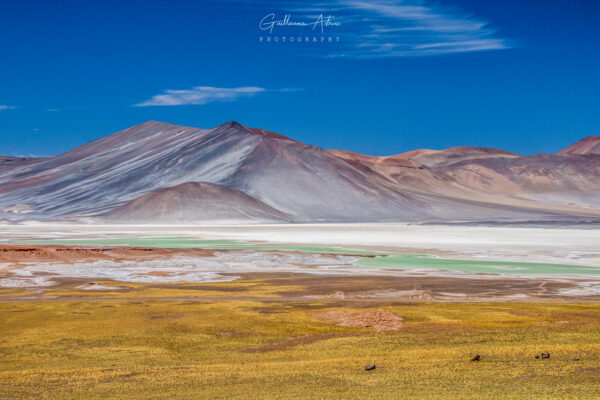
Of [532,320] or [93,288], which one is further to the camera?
[93,288]

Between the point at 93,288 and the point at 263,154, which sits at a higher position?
the point at 263,154

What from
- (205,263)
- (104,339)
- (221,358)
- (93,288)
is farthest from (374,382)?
(205,263)

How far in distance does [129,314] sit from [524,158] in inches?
7676

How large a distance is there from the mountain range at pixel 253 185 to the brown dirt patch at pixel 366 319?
90.0 metres

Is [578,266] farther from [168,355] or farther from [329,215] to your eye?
[329,215]

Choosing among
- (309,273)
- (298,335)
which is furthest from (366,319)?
(309,273)

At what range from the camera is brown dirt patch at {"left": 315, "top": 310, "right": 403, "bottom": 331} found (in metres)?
12.8

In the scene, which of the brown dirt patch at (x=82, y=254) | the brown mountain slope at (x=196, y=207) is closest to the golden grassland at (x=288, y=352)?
the brown dirt patch at (x=82, y=254)

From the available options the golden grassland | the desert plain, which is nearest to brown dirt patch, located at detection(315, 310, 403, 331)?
the desert plain

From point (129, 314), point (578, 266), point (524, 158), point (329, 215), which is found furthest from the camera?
point (524, 158)

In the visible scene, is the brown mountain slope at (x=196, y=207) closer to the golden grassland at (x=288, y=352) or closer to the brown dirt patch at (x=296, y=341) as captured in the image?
the golden grassland at (x=288, y=352)

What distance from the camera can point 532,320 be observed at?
13594mm

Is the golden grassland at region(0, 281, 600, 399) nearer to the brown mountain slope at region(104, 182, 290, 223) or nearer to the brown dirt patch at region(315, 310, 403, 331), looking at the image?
the brown dirt patch at region(315, 310, 403, 331)

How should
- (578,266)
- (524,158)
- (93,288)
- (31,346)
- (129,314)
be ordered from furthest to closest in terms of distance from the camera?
(524,158) → (578,266) → (93,288) → (129,314) → (31,346)
